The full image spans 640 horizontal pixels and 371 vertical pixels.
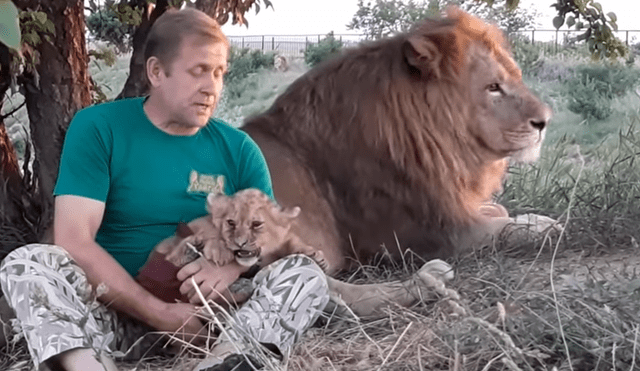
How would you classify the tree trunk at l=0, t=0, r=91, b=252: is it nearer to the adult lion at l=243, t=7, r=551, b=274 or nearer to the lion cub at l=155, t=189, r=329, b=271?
the adult lion at l=243, t=7, r=551, b=274

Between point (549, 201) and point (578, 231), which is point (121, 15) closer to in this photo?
point (578, 231)

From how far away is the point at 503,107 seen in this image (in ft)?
12.6

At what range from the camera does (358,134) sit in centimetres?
377

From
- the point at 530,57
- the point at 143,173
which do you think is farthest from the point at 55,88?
the point at 530,57

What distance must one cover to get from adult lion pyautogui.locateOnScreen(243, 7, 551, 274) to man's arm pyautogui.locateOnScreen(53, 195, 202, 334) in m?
1.13

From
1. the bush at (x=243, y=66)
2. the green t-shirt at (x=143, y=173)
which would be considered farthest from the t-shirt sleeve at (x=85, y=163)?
the bush at (x=243, y=66)

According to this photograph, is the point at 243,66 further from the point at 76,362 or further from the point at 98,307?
the point at 76,362

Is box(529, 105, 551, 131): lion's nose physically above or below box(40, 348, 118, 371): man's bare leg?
above

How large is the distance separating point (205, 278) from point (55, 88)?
217 cm

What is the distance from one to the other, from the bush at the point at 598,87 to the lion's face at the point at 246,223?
394 inches

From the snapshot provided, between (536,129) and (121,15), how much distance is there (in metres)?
2.13

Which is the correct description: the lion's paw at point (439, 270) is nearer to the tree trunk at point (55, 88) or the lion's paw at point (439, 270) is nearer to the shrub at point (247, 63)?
the tree trunk at point (55, 88)

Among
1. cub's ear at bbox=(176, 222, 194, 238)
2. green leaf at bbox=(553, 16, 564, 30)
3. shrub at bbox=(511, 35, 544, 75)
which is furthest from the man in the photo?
shrub at bbox=(511, 35, 544, 75)

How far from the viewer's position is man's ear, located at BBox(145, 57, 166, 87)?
2740mm
